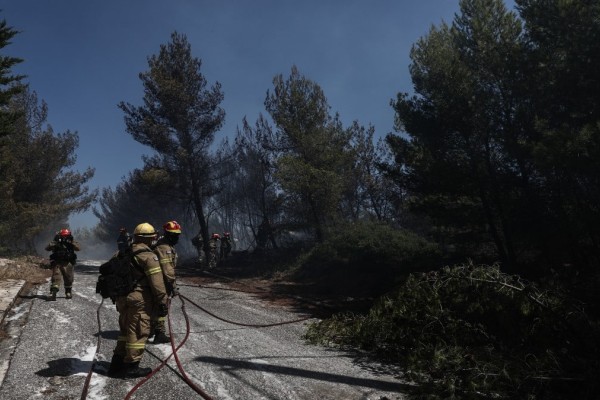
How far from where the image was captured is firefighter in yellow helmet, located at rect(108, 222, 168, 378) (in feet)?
14.1

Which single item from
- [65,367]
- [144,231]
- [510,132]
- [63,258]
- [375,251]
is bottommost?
[65,367]

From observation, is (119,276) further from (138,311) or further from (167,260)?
(167,260)

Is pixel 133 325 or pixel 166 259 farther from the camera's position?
pixel 166 259

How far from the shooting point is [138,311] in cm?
444

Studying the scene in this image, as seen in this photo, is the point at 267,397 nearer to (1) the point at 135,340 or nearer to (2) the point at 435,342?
(1) the point at 135,340

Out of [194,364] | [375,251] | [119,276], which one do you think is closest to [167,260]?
[119,276]

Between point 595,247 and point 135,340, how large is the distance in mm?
11409

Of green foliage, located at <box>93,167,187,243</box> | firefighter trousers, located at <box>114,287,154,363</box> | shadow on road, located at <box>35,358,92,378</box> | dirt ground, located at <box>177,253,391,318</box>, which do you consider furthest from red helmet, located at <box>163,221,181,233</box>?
green foliage, located at <box>93,167,187,243</box>

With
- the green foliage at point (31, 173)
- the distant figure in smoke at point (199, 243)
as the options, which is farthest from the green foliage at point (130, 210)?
the distant figure in smoke at point (199, 243)

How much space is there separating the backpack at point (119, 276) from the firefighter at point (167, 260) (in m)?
0.64

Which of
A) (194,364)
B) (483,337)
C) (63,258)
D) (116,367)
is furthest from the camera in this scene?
(63,258)

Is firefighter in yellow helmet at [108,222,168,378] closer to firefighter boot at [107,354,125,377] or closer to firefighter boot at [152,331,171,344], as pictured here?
firefighter boot at [107,354,125,377]

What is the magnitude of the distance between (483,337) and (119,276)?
4784 millimetres

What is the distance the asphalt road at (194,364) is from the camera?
13.0ft
